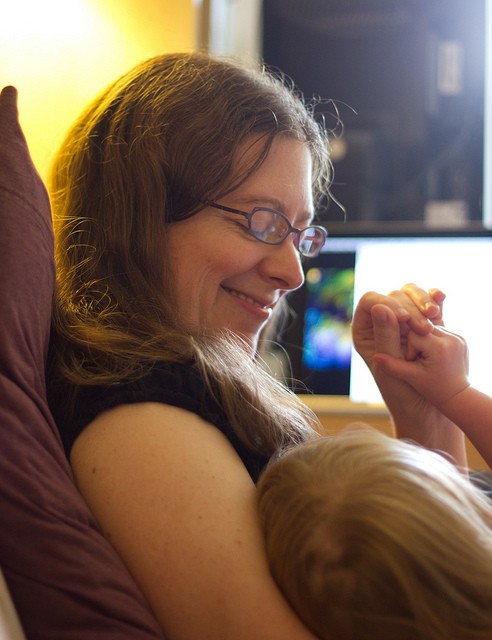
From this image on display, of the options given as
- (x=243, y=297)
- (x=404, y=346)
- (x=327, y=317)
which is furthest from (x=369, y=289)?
(x=243, y=297)

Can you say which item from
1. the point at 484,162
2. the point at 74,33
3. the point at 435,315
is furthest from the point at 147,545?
the point at 484,162

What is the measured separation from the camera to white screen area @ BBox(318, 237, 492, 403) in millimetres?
1670

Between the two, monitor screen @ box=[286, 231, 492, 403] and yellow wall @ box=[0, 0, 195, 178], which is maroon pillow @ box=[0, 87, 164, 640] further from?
monitor screen @ box=[286, 231, 492, 403]

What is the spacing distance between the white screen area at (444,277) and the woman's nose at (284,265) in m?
0.79

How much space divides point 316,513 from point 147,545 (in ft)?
0.53

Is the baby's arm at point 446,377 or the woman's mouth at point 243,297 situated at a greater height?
the woman's mouth at point 243,297

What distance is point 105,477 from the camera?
59 cm

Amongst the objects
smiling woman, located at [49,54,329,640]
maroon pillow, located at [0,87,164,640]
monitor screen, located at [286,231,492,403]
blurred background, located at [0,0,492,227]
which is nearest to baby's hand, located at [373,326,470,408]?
smiling woman, located at [49,54,329,640]

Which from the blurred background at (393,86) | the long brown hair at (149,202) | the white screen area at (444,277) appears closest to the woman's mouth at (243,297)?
the long brown hair at (149,202)

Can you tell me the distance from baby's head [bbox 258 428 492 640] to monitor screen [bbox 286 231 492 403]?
1.16m

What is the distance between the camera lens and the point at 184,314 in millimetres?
902

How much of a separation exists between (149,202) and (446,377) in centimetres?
55

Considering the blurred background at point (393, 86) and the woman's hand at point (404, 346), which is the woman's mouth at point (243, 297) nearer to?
the woman's hand at point (404, 346)

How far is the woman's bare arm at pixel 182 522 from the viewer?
0.53m
